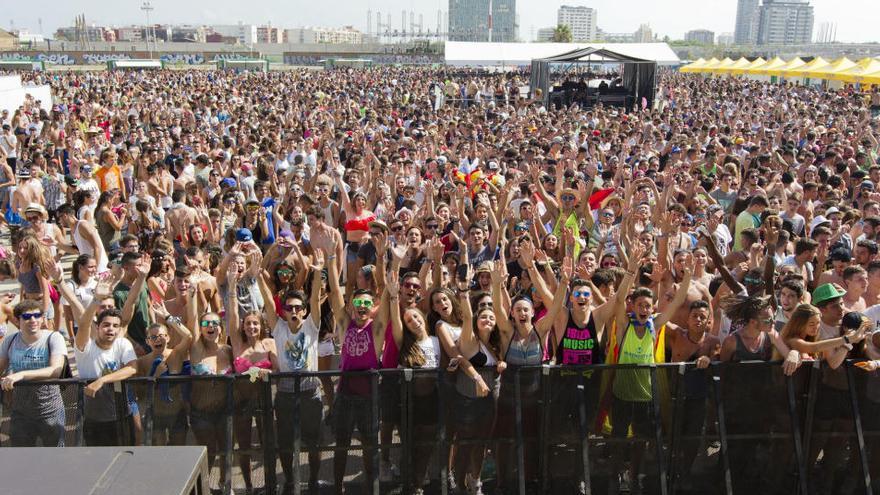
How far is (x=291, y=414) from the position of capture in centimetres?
457

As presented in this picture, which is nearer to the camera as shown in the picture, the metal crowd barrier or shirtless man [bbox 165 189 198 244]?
the metal crowd barrier

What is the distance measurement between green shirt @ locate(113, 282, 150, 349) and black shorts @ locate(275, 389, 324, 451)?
5.03ft

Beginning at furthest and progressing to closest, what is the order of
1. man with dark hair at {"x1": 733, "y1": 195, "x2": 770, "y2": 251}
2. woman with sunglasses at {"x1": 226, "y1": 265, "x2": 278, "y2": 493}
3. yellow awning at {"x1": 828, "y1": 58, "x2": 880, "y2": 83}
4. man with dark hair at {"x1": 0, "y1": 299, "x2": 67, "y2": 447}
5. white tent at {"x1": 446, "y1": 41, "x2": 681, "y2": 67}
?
white tent at {"x1": 446, "y1": 41, "x2": 681, "y2": 67} → yellow awning at {"x1": 828, "y1": 58, "x2": 880, "y2": 83} → man with dark hair at {"x1": 733, "y1": 195, "x2": 770, "y2": 251} → woman with sunglasses at {"x1": 226, "y1": 265, "x2": 278, "y2": 493} → man with dark hair at {"x1": 0, "y1": 299, "x2": 67, "y2": 447}

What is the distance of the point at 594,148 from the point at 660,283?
8.42 meters

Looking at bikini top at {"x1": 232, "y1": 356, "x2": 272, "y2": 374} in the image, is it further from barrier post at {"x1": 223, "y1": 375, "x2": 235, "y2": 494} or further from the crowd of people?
barrier post at {"x1": 223, "y1": 375, "x2": 235, "y2": 494}

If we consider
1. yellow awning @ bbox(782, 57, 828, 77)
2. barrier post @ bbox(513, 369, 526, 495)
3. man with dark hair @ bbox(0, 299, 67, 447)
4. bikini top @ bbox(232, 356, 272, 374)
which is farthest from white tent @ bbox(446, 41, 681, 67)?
man with dark hair @ bbox(0, 299, 67, 447)

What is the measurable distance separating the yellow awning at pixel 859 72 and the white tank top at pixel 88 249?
27.7 m

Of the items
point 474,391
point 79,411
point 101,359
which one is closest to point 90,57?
point 101,359

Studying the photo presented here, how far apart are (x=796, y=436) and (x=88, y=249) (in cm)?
636

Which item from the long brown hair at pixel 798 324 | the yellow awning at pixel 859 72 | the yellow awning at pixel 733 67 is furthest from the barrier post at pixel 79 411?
the yellow awning at pixel 733 67

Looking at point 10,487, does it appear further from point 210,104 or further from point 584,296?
point 210,104

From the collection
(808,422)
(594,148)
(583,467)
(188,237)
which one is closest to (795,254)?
(808,422)

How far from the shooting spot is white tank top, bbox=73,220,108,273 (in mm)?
7012

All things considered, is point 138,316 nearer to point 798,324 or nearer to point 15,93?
point 798,324
